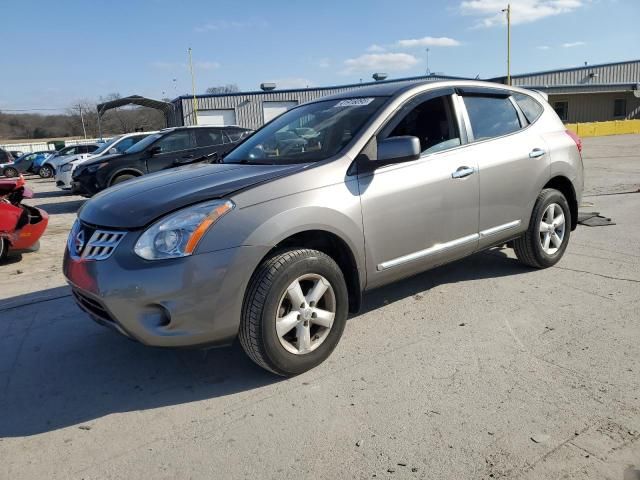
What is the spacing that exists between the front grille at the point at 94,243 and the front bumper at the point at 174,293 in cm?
6

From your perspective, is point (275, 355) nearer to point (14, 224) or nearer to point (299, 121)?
point (299, 121)

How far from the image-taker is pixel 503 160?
4406mm

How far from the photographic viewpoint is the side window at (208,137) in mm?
11734

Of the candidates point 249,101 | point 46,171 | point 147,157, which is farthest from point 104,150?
point 249,101

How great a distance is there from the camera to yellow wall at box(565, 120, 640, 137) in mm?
32844

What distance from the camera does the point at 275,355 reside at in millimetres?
3061

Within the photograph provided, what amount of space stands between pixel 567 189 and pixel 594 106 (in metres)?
46.1

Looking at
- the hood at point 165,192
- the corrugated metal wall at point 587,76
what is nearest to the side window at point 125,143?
the hood at point 165,192

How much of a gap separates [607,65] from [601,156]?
34.3m

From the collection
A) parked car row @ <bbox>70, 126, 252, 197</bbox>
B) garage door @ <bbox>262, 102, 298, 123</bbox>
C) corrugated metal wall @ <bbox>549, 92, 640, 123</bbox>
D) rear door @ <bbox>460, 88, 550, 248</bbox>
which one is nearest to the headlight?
rear door @ <bbox>460, 88, 550, 248</bbox>

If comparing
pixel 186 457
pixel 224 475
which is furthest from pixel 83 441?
pixel 224 475

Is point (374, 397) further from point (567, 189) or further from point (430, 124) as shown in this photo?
point (567, 189)

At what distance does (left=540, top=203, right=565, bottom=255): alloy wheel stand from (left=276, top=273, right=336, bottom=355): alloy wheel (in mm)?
2624

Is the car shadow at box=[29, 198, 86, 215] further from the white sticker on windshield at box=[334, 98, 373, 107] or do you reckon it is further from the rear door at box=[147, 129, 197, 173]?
the white sticker on windshield at box=[334, 98, 373, 107]
